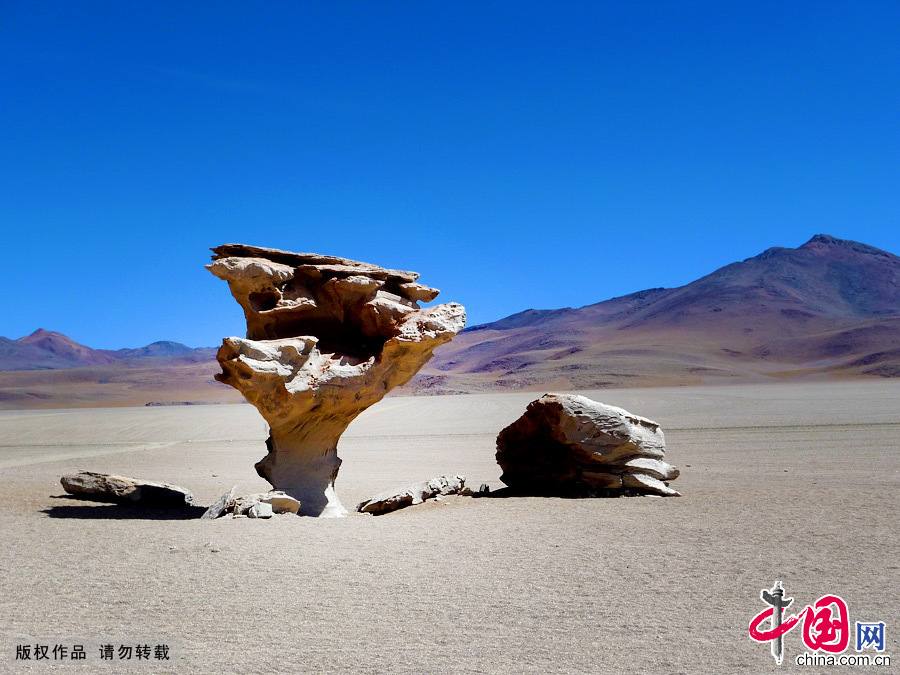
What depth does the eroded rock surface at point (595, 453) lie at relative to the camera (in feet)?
36.8

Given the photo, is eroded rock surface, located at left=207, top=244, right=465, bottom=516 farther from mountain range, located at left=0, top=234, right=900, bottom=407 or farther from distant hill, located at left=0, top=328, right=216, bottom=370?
distant hill, located at left=0, top=328, right=216, bottom=370

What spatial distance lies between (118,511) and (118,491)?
79 cm

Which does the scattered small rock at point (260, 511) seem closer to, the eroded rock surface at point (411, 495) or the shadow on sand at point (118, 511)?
the shadow on sand at point (118, 511)

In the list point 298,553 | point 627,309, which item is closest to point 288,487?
point 298,553

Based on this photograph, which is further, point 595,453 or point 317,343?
point 595,453

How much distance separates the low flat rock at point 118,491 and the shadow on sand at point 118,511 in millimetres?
97

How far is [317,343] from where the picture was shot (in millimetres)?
10797

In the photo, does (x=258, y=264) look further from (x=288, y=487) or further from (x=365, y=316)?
(x=288, y=487)

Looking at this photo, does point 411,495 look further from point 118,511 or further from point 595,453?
point 118,511

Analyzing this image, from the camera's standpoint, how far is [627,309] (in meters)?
140

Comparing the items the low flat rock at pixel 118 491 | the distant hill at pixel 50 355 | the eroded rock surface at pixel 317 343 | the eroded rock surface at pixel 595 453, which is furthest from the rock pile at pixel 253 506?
the distant hill at pixel 50 355

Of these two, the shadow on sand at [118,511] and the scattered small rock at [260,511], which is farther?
the shadow on sand at [118,511]

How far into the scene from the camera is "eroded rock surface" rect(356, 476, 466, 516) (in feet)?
34.9

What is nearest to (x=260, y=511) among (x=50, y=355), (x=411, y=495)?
(x=411, y=495)
